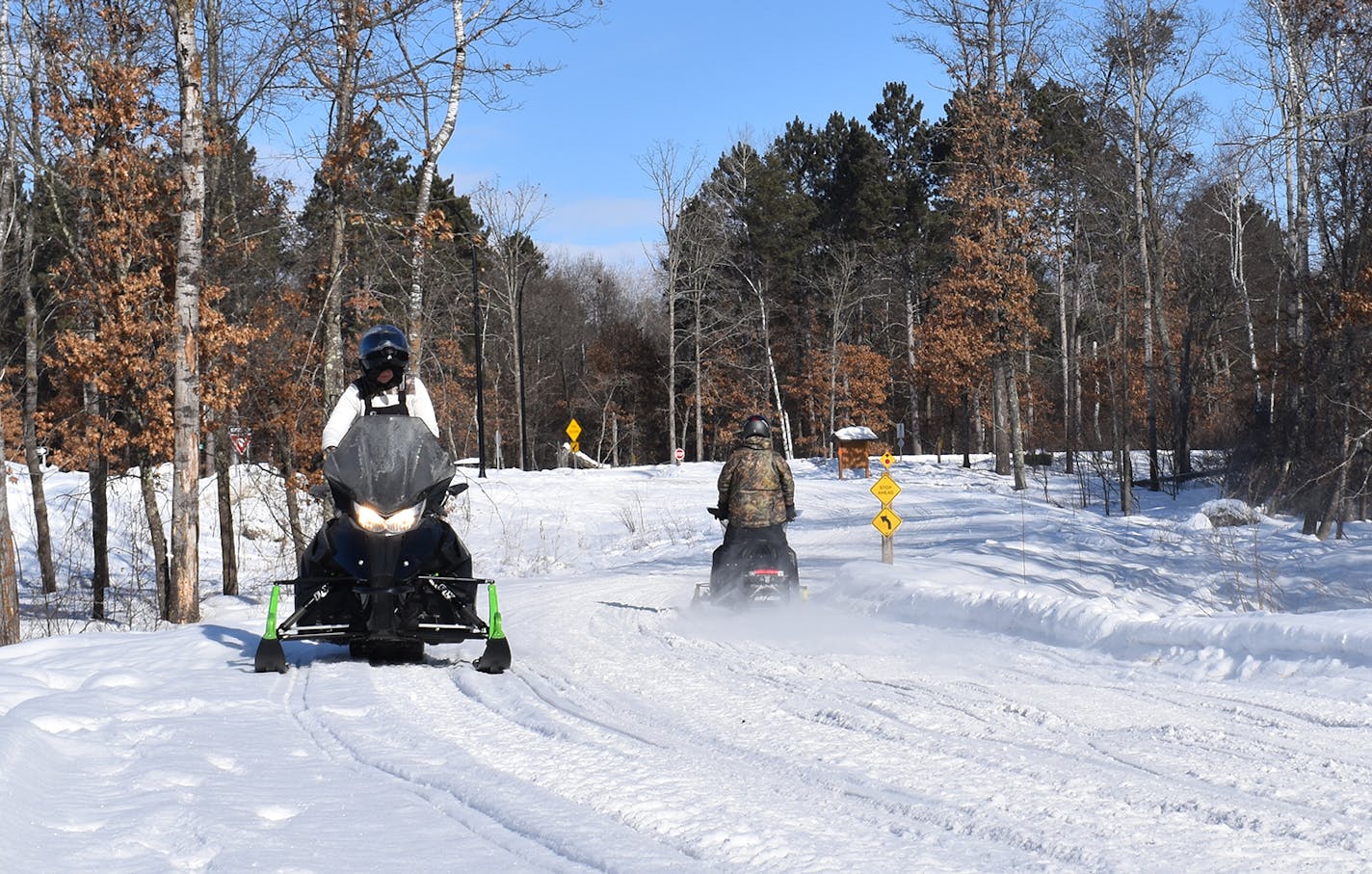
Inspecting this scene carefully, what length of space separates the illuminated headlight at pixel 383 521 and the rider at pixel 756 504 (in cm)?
521

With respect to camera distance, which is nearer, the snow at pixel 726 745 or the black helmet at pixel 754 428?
the snow at pixel 726 745

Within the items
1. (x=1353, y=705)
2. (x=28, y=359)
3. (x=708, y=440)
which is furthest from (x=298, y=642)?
(x=708, y=440)

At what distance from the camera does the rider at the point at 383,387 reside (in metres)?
8.91

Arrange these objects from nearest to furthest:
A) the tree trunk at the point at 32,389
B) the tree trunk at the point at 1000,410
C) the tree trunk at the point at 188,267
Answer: the tree trunk at the point at 188,267
the tree trunk at the point at 32,389
the tree trunk at the point at 1000,410

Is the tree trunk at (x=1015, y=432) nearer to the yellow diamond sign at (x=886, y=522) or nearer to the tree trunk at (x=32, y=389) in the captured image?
the yellow diamond sign at (x=886, y=522)

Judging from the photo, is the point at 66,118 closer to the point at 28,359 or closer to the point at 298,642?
the point at 28,359

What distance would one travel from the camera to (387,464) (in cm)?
841

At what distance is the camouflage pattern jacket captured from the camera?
1323 centimetres

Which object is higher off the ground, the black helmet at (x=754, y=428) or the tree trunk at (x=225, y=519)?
the black helmet at (x=754, y=428)

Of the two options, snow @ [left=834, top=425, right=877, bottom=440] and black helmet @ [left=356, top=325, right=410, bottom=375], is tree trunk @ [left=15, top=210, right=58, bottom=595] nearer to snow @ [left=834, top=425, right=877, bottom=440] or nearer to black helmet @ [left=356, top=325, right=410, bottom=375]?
black helmet @ [left=356, top=325, right=410, bottom=375]

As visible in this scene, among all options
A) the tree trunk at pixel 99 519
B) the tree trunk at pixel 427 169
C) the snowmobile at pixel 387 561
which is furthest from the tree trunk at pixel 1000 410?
the snowmobile at pixel 387 561

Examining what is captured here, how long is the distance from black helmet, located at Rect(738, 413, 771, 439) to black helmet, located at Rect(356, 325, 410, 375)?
5.09 m

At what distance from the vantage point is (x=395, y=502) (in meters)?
8.36

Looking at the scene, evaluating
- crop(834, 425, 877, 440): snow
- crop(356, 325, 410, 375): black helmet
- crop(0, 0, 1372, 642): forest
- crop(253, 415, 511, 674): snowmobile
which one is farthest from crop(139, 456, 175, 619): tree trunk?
crop(834, 425, 877, 440): snow
